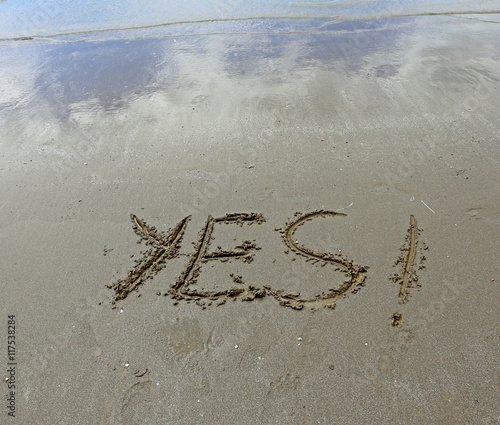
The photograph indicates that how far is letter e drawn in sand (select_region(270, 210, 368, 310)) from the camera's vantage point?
3.24 m

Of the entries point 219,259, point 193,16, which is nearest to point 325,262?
point 219,259

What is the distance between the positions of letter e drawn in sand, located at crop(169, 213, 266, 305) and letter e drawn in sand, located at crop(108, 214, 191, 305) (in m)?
0.24

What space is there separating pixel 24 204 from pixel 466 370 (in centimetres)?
489

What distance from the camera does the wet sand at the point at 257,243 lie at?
8.98 feet

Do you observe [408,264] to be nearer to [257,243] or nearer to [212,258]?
[257,243]

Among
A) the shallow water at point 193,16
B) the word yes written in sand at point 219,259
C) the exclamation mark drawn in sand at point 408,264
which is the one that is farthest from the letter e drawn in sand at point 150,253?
the shallow water at point 193,16

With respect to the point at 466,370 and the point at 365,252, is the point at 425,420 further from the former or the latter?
the point at 365,252

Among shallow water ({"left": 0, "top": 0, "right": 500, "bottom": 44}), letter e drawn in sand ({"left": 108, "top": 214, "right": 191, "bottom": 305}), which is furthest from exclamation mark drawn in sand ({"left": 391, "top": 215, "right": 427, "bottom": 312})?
shallow water ({"left": 0, "top": 0, "right": 500, "bottom": 44})

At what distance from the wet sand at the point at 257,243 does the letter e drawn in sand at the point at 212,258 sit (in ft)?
0.07

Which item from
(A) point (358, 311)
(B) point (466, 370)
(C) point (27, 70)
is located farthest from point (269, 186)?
(C) point (27, 70)

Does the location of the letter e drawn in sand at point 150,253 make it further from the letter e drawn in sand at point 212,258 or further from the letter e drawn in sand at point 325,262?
the letter e drawn in sand at point 325,262

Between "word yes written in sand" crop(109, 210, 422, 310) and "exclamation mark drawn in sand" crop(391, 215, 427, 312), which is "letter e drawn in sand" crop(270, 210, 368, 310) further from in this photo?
"exclamation mark drawn in sand" crop(391, 215, 427, 312)

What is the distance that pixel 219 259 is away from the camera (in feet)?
12.0

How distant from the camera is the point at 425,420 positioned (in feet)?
8.26
